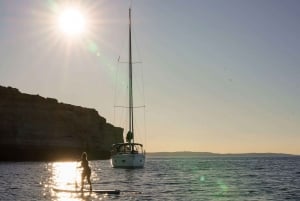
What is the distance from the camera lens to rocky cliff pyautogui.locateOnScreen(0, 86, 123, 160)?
122 metres

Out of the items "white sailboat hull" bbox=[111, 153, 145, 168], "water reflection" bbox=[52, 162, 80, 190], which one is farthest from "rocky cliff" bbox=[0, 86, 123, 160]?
"water reflection" bbox=[52, 162, 80, 190]

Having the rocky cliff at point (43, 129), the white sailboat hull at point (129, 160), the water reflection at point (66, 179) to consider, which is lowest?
the water reflection at point (66, 179)

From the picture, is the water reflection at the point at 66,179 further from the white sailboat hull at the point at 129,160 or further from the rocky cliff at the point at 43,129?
the rocky cliff at the point at 43,129

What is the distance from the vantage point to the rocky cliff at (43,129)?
12156cm

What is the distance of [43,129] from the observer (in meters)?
130

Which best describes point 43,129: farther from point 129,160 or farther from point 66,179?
point 66,179

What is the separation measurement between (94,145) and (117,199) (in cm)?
11779

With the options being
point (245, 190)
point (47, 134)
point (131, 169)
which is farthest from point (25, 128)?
point (245, 190)

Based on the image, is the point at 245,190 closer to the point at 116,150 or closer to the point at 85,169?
the point at 85,169

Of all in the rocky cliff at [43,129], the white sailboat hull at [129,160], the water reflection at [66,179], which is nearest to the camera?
the water reflection at [66,179]

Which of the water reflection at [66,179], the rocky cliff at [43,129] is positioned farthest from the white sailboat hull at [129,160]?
the rocky cliff at [43,129]

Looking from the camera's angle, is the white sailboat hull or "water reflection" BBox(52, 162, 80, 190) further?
the white sailboat hull

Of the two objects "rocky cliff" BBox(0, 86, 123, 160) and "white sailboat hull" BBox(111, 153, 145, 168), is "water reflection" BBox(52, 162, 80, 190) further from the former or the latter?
"rocky cliff" BBox(0, 86, 123, 160)

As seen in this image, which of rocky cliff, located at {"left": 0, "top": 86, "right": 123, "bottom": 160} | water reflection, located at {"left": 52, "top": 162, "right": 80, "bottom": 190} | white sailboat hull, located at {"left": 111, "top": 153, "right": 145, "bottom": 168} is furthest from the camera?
rocky cliff, located at {"left": 0, "top": 86, "right": 123, "bottom": 160}
